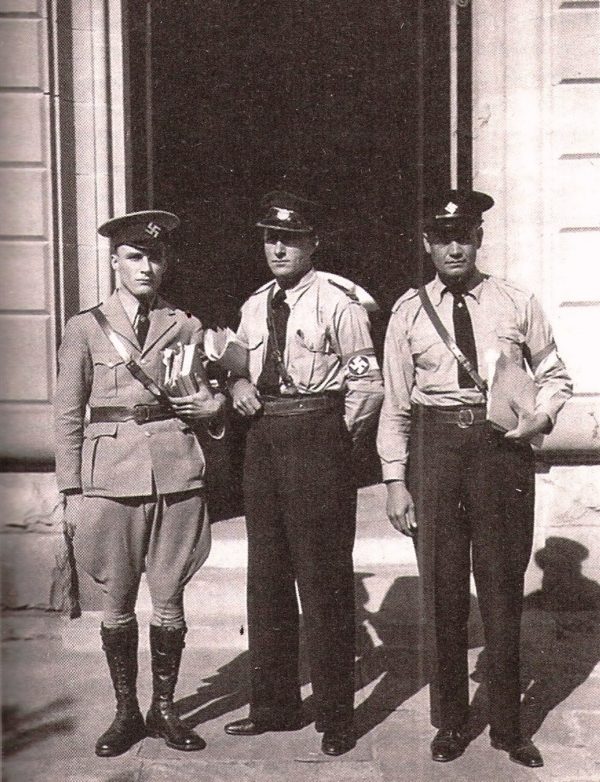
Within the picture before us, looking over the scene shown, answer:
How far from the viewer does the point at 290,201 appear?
478cm

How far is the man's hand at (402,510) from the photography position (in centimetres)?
477

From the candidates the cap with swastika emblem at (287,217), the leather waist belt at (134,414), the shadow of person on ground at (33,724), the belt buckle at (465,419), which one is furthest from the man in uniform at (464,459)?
the shadow of person on ground at (33,724)

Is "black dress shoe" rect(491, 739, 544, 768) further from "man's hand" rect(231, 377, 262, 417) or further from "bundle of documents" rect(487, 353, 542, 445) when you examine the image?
"man's hand" rect(231, 377, 262, 417)

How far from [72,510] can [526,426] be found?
6.27 ft

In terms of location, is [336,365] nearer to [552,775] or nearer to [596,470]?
[552,775]

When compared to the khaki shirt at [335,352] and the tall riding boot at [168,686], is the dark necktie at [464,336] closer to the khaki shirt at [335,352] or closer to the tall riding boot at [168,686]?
A: the khaki shirt at [335,352]

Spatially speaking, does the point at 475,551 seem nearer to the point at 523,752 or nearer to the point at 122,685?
the point at 523,752

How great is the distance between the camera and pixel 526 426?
4.61 meters

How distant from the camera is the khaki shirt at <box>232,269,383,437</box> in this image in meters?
4.77

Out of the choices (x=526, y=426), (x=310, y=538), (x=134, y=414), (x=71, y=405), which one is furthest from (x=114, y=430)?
(x=526, y=426)

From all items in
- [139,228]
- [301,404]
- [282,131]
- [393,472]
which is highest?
[282,131]

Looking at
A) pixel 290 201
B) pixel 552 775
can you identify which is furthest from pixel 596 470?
pixel 290 201

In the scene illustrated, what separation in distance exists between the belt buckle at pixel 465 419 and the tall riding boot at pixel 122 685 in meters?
1.63

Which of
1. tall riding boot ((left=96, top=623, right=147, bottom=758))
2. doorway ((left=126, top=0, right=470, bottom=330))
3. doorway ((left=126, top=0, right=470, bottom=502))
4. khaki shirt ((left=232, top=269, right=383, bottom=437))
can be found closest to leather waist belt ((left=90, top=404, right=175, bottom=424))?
khaki shirt ((left=232, top=269, right=383, bottom=437))
